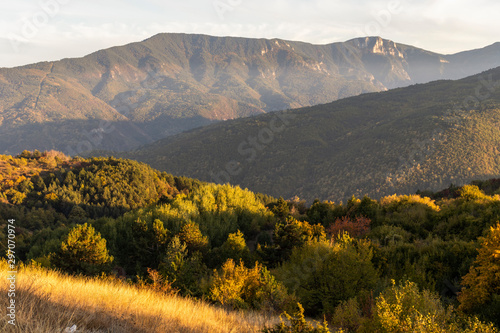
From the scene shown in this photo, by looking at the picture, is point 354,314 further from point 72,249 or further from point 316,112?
point 316,112

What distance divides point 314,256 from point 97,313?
11.6m

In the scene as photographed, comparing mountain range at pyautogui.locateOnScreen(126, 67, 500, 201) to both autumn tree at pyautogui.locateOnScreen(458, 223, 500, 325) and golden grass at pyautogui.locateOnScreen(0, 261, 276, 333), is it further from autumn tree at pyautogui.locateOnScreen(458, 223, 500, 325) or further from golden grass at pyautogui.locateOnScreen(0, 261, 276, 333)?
golden grass at pyautogui.locateOnScreen(0, 261, 276, 333)

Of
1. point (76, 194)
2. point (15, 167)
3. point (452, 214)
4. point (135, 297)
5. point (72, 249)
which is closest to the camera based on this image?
point (135, 297)

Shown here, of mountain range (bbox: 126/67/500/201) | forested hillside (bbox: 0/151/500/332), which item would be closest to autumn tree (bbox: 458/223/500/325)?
forested hillside (bbox: 0/151/500/332)

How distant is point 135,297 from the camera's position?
257 inches

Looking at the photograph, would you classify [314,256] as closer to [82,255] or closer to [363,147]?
[82,255]

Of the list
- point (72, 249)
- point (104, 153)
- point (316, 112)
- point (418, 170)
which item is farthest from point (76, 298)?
point (104, 153)

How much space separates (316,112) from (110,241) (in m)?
156

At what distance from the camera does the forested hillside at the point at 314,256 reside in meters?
9.43

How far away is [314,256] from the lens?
15070 millimetres

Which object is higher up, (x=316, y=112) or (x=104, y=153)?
(x=316, y=112)

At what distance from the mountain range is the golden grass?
294 feet

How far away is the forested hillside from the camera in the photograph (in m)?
9.43

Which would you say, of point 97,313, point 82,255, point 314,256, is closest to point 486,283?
point 314,256
